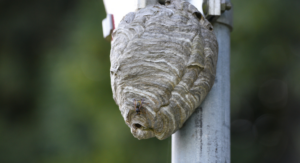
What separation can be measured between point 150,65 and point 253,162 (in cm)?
378

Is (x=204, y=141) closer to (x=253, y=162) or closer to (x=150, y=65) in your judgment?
(x=150, y=65)

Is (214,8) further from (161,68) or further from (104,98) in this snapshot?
(104,98)

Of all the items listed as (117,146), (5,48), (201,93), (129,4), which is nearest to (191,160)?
(201,93)

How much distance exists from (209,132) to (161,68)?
1.14ft

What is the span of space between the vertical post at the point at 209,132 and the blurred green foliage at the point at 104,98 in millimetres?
3071

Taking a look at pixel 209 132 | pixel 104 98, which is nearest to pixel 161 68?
pixel 209 132

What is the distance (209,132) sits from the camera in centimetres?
154

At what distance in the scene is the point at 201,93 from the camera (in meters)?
1.50

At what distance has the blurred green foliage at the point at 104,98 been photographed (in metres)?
4.68

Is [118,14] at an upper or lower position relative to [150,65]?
upper

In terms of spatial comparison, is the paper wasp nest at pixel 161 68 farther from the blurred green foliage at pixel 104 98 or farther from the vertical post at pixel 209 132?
the blurred green foliage at pixel 104 98

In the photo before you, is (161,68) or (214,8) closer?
(161,68)

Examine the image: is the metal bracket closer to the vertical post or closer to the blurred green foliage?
the vertical post

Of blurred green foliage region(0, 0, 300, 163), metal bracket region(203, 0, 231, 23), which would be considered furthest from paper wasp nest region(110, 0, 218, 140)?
blurred green foliage region(0, 0, 300, 163)
